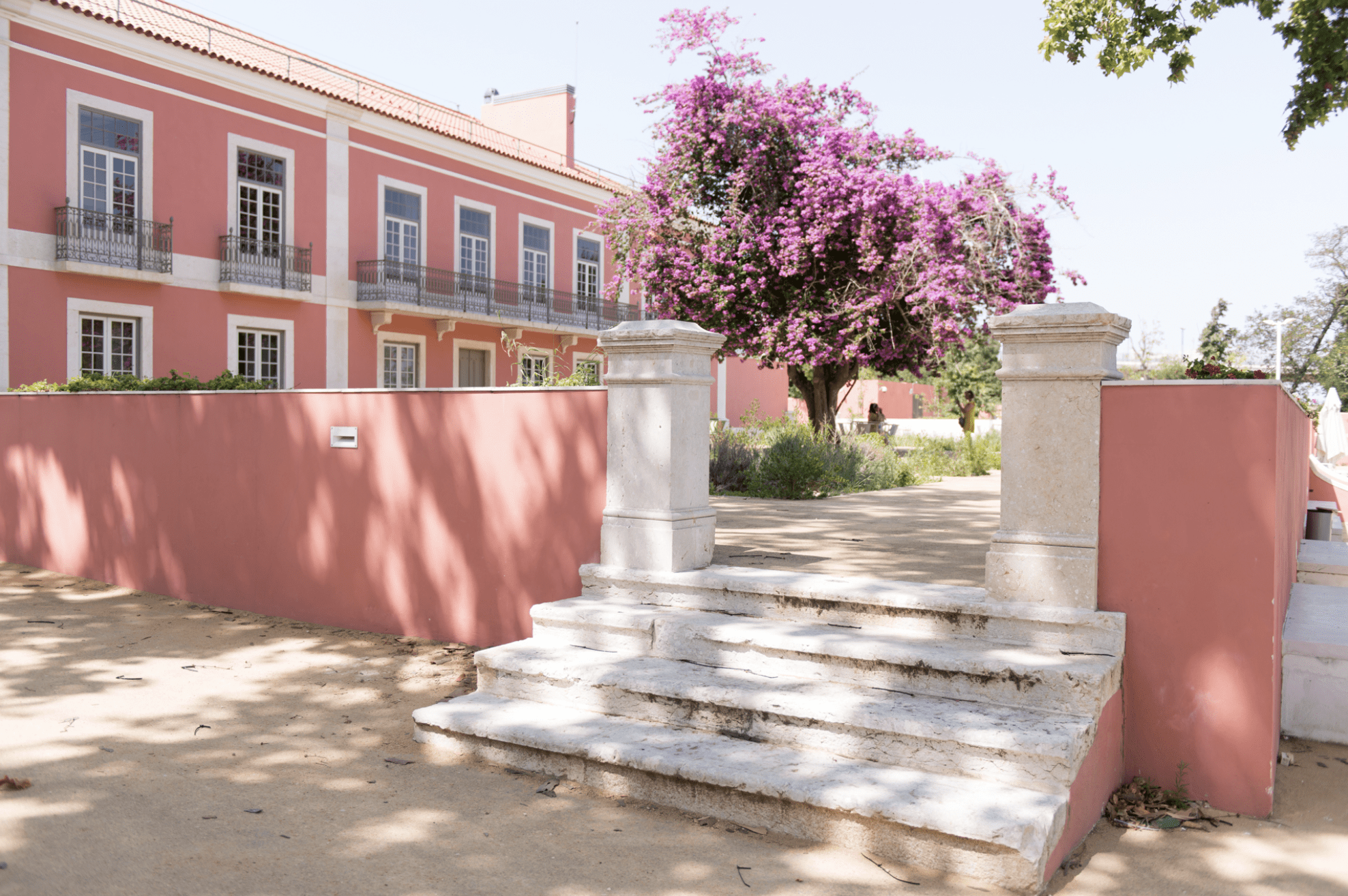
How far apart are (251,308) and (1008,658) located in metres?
17.1

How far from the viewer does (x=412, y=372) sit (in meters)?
21.2

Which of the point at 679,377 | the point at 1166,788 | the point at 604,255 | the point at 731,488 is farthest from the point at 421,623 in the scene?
the point at 604,255

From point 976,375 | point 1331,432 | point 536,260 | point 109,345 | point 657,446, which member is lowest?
point 657,446

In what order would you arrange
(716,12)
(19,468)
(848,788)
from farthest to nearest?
(716,12), (19,468), (848,788)

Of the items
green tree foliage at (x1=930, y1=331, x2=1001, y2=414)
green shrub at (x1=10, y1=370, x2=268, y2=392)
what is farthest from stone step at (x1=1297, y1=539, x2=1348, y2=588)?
green tree foliage at (x1=930, y1=331, x2=1001, y2=414)

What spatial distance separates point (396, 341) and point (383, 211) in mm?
2755

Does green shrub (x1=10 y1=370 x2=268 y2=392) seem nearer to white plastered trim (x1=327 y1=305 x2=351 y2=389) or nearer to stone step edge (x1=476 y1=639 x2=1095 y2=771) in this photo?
white plastered trim (x1=327 y1=305 x2=351 y2=389)

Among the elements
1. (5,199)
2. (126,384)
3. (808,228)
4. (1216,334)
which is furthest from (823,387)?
(1216,334)

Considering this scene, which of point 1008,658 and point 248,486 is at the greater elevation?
point 248,486

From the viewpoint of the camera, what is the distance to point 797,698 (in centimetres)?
376

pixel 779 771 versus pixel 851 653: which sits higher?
pixel 851 653

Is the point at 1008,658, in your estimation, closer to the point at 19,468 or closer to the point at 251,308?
the point at 19,468

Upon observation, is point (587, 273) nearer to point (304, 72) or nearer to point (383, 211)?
point (383, 211)

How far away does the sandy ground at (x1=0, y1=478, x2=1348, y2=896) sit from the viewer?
297 cm
